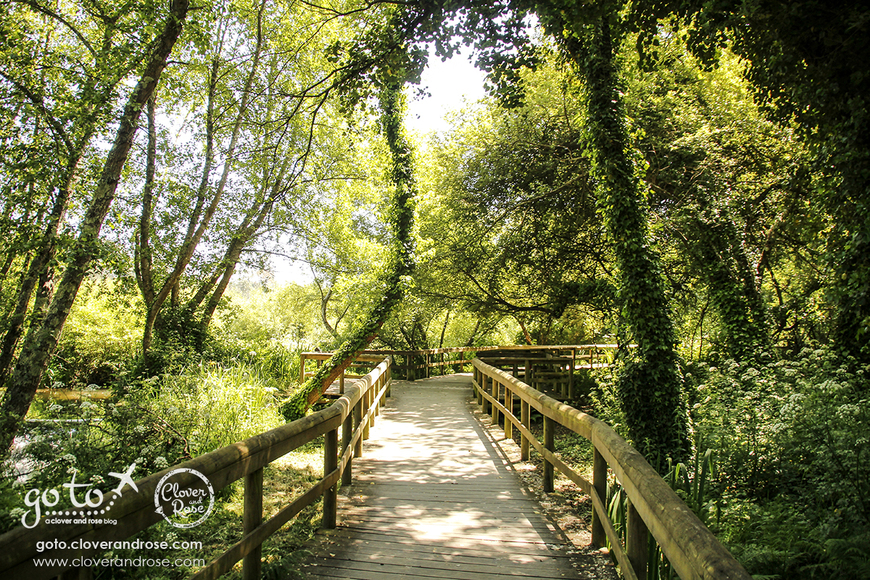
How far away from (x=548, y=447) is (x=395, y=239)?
7309 millimetres

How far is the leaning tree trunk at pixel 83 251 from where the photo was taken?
210 inches

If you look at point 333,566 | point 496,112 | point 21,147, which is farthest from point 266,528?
point 496,112

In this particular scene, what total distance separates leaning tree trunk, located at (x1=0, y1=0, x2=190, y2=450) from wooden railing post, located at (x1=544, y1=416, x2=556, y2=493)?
5.10 metres

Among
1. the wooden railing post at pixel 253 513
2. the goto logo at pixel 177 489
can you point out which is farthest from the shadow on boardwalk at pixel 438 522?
the goto logo at pixel 177 489

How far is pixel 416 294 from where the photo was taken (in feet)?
56.4

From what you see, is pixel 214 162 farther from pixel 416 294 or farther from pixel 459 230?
pixel 416 294

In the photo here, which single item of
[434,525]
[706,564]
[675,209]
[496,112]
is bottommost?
[434,525]

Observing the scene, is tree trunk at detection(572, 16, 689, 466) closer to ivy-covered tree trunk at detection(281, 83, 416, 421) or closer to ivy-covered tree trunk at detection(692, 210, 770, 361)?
ivy-covered tree trunk at detection(692, 210, 770, 361)

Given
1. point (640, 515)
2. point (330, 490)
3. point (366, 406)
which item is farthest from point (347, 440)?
point (640, 515)

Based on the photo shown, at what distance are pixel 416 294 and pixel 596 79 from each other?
10909 mm

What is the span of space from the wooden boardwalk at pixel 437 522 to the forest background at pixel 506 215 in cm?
131

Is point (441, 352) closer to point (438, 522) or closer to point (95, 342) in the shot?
point (95, 342)

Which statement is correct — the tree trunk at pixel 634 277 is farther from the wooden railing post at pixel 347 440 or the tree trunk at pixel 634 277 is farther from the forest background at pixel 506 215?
the wooden railing post at pixel 347 440

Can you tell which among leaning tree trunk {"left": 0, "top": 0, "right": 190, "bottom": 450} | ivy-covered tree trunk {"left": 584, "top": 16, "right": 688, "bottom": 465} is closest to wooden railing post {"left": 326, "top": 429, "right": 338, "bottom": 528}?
leaning tree trunk {"left": 0, "top": 0, "right": 190, "bottom": 450}
